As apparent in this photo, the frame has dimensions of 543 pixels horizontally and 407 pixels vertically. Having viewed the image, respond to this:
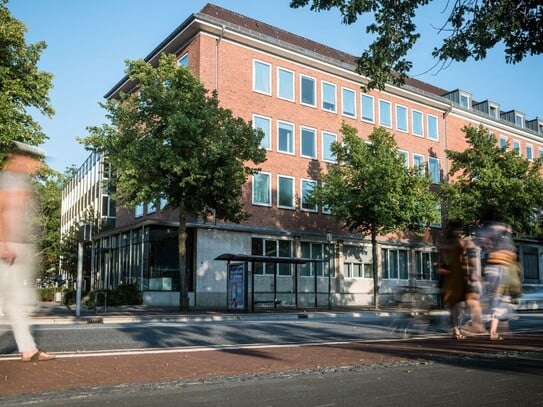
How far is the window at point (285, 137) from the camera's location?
35.7 m

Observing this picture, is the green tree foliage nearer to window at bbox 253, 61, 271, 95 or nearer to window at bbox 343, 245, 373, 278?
window at bbox 253, 61, 271, 95

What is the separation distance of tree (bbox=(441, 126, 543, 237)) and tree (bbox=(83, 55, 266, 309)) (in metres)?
17.1

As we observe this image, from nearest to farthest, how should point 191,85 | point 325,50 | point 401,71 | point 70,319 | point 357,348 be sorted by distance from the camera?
1. point 357,348
2. point 401,71
3. point 70,319
4. point 191,85
5. point 325,50

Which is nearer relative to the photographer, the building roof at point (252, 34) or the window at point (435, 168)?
the building roof at point (252, 34)

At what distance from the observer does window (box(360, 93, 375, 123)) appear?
4128cm

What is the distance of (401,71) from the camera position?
10266 mm

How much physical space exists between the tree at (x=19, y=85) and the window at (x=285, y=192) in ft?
44.1

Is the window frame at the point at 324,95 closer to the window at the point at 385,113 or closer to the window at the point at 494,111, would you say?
the window at the point at 385,113

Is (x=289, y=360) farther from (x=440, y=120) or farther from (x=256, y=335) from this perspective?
(x=440, y=120)

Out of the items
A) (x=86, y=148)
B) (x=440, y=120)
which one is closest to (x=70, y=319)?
(x=86, y=148)

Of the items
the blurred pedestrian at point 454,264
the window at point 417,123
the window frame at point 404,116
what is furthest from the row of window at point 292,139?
the blurred pedestrian at point 454,264

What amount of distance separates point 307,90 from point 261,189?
777cm

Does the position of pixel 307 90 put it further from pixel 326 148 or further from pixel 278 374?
pixel 278 374

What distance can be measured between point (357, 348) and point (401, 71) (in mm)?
4752
